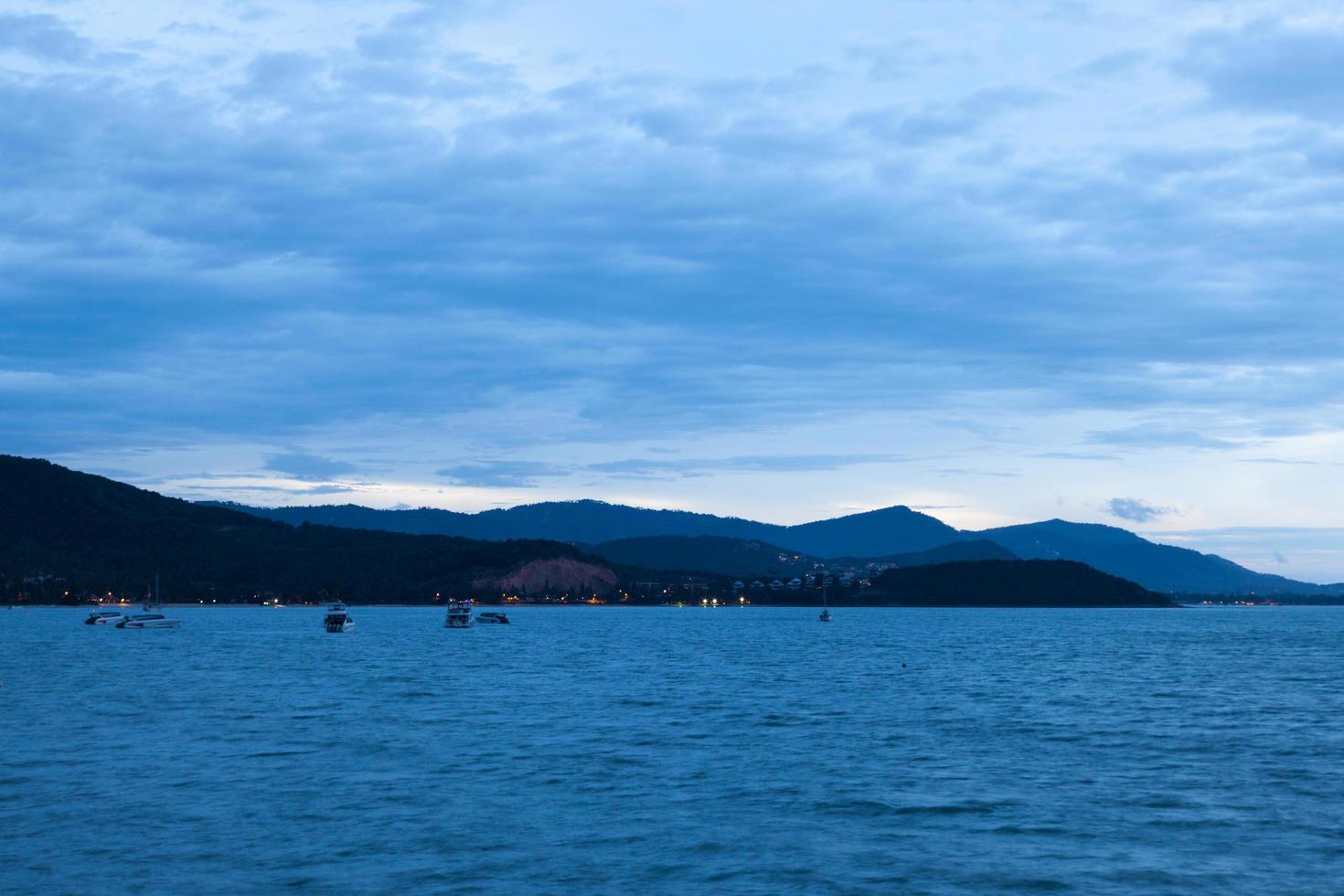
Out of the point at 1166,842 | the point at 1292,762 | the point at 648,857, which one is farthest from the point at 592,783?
the point at 1292,762

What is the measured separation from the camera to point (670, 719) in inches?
2628

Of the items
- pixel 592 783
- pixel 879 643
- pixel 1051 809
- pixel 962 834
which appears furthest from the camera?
pixel 879 643

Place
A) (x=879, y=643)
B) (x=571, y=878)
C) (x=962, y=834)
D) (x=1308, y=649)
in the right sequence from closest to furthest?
(x=571, y=878), (x=962, y=834), (x=1308, y=649), (x=879, y=643)

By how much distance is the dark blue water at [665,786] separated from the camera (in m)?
31.0

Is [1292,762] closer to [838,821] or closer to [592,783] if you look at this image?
[838,821]

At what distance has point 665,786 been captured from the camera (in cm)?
4397

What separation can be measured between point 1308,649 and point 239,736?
15244 cm

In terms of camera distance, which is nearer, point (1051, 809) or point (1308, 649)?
point (1051, 809)

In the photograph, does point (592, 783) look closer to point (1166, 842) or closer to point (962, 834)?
point (962, 834)

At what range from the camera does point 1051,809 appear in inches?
1554

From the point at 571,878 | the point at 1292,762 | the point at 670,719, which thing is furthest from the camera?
the point at 670,719

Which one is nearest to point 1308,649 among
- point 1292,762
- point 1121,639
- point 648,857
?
point 1121,639

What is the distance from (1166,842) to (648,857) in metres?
14.9

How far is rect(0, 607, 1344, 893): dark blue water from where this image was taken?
31.0 m
